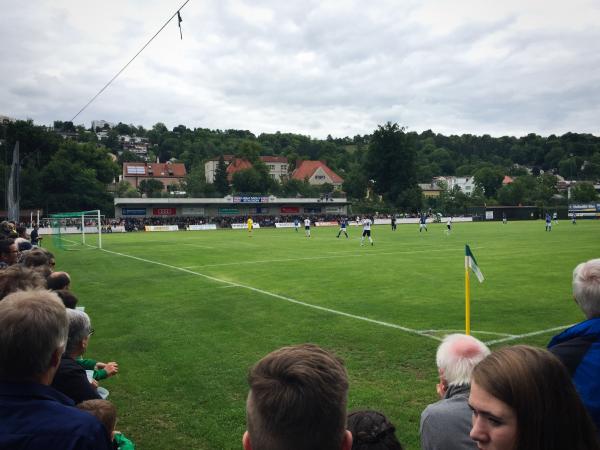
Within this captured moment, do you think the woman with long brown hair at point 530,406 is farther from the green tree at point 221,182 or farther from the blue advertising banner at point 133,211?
the green tree at point 221,182

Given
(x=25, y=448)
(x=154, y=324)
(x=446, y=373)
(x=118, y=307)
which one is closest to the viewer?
(x=25, y=448)

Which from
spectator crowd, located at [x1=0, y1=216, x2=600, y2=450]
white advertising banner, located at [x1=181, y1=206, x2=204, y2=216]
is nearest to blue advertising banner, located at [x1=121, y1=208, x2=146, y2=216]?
white advertising banner, located at [x1=181, y1=206, x2=204, y2=216]

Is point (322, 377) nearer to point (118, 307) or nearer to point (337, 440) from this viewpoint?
point (337, 440)

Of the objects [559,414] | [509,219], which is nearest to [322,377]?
[559,414]

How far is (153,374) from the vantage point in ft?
25.2

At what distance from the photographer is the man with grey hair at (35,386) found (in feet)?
7.49

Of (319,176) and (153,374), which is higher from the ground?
(319,176)

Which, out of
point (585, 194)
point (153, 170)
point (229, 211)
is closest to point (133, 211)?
point (229, 211)

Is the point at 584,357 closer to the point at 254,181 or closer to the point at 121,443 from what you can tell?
the point at 121,443

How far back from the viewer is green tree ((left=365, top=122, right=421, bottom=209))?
105 m

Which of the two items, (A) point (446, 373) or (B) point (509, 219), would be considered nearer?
(A) point (446, 373)

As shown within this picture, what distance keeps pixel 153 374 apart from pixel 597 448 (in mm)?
7053

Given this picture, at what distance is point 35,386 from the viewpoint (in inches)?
97.3

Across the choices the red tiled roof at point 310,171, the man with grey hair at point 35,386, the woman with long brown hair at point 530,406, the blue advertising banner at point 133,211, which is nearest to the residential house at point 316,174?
the red tiled roof at point 310,171
